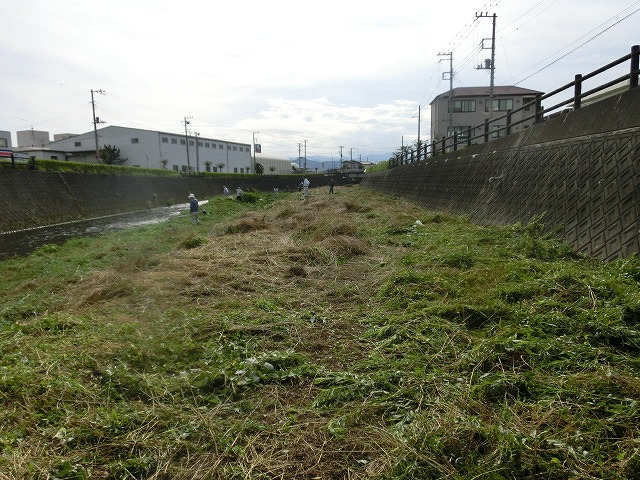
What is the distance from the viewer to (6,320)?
628 cm

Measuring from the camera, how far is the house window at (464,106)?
54719 millimetres

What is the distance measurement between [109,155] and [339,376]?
66.2m

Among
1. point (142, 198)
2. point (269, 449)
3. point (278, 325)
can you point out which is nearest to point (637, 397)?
point (269, 449)

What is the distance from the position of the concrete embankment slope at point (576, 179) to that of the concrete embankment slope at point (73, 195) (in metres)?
22.1

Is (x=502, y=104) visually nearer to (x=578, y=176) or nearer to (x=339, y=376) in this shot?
(x=578, y=176)

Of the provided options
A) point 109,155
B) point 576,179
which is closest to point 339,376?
point 576,179

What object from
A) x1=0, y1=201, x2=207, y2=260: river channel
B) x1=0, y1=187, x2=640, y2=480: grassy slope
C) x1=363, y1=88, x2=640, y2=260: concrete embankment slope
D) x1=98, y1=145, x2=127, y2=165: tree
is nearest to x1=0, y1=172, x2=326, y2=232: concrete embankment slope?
x1=0, y1=201, x2=207, y2=260: river channel

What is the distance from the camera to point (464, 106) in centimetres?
5509

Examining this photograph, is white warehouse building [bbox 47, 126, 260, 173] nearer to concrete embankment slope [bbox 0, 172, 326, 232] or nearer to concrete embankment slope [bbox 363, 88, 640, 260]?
concrete embankment slope [bbox 0, 172, 326, 232]

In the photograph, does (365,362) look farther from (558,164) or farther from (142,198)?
(142,198)

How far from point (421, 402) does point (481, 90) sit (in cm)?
6213

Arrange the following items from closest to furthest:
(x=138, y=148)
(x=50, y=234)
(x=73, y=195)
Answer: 1. (x=50, y=234)
2. (x=73, y=195)
3. (x=138, y=148)

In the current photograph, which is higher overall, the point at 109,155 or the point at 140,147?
the point at 140,147

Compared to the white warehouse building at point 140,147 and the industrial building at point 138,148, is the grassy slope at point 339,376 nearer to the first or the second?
the industrial building at point 138,148
